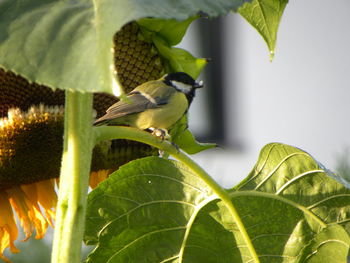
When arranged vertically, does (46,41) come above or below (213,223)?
above

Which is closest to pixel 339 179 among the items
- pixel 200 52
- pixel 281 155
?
pixel 281 155

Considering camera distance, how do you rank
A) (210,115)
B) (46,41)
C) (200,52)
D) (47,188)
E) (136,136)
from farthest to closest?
(210,115) < (200,52) < (47,188) < (136,136) < (46,41)

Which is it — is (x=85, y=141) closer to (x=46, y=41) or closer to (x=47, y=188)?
(x=46, y=41)

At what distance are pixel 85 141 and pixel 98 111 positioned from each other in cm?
34

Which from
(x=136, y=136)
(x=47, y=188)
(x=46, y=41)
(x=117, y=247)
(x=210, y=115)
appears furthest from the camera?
(x=210, y=115)

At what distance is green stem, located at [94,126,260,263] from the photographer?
481 mm

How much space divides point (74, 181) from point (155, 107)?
61 cm

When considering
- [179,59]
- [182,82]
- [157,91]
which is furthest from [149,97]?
[179,59]

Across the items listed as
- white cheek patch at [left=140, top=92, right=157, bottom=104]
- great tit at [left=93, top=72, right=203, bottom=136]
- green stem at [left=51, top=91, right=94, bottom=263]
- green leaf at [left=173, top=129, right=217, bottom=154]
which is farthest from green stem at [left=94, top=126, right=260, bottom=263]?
white cheek patch at [left=140, top=92, right=157, bottom=104]

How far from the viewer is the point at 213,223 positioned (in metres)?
0.66

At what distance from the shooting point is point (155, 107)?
3.45ft

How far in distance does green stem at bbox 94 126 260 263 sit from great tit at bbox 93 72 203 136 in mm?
226

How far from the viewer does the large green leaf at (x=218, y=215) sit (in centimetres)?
64

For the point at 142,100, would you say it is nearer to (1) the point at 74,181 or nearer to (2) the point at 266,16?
(2) the point at 266,16
